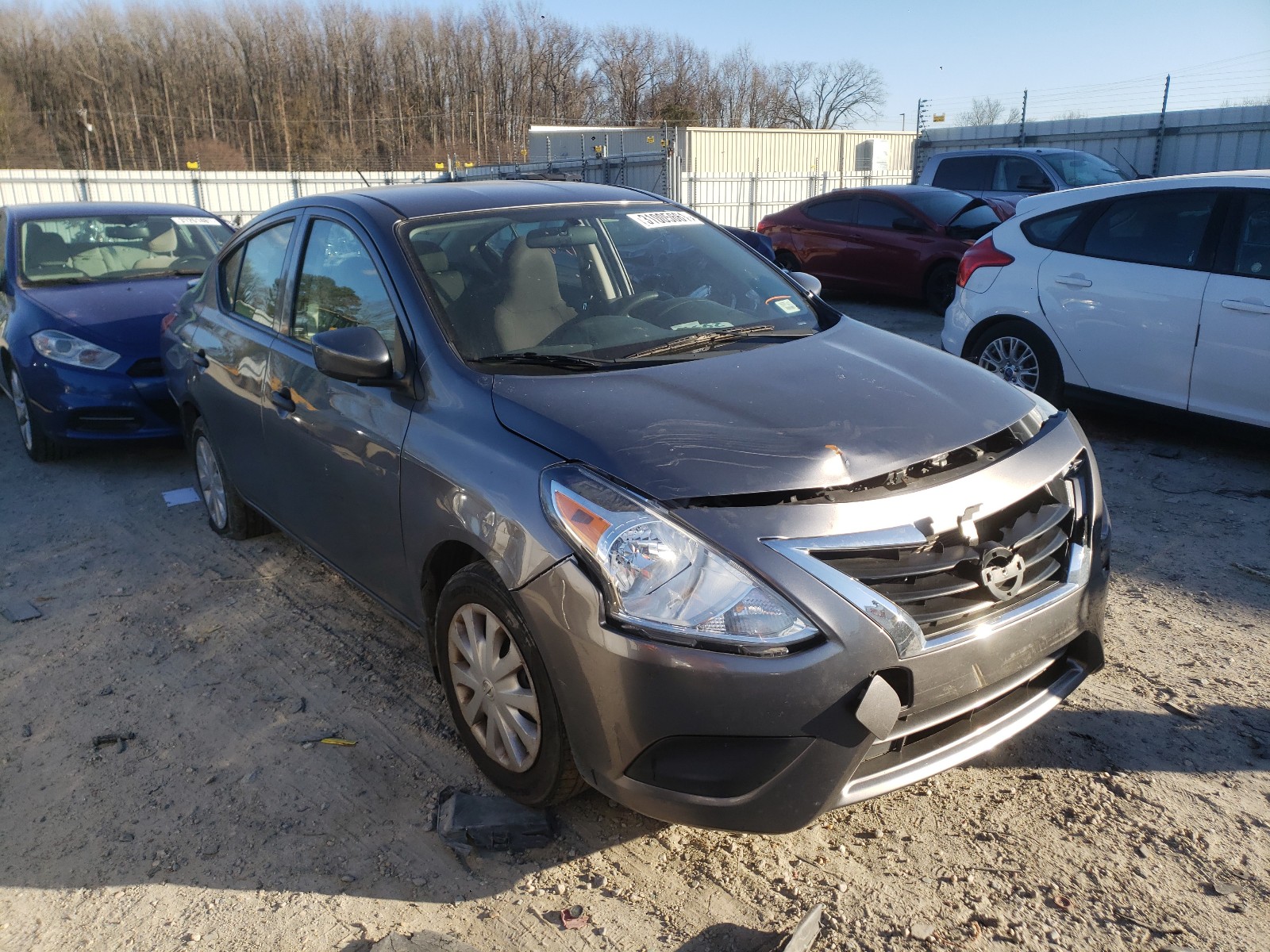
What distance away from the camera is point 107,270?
6926mm

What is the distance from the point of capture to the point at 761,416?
8.63ft

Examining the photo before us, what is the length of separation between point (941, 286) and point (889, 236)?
0.93m

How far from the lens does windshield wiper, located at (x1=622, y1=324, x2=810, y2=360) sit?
3.17 metres

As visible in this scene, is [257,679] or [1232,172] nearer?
[257,679]

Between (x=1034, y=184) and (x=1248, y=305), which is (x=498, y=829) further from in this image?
(x=1034, y=184)

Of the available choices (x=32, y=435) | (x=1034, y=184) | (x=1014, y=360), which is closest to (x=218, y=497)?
(x=32, y=435)

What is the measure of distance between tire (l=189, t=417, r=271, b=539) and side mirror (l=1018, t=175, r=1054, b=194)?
12.1 meters

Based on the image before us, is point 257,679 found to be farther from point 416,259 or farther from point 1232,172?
point 1232,172

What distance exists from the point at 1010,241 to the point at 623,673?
540cm

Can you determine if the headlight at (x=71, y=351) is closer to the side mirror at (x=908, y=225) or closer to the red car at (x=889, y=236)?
the red car at (x=889, y=236)

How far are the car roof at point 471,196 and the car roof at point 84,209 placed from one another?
3.96 metres

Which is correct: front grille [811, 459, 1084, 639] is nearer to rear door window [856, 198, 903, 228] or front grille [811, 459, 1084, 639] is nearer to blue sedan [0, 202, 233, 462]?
blue sedan [0, 202, 233, 462]

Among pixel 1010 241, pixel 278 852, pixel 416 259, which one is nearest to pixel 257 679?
pixel 278 852

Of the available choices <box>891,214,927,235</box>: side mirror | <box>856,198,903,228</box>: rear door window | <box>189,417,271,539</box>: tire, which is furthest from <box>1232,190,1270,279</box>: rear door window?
<box>856,198,903,228</box>: rear door window
